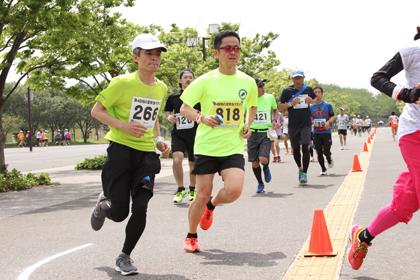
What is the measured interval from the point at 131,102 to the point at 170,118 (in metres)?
4.00

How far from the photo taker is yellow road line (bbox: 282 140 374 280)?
454 centimetres

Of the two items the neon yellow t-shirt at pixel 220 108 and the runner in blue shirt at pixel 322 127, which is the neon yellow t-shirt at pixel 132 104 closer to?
the neon yellow t-shirt at pixel 220 108

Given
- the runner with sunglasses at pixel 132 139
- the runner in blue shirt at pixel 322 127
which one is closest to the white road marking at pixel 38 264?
the runner with sunglasses at pixel 132 139

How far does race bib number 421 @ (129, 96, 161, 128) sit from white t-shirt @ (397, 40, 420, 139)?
1997 mm

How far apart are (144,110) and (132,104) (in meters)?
0.11

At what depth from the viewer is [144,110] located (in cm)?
511

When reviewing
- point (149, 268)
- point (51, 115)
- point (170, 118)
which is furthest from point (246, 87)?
point (51, 115)

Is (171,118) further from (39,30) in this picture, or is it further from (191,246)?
(39,30)

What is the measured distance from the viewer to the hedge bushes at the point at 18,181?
1286cm

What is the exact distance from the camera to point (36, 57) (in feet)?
53.2

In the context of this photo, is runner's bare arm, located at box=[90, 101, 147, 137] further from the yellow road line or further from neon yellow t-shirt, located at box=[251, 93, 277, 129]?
neon yellow t-shirt, located at box=[251, 93, 277, 129]

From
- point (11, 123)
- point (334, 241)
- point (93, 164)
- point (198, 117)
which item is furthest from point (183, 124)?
point (11, 123)

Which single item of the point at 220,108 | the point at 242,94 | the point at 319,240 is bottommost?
the point at 319,240

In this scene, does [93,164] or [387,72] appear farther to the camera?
[93,164]
